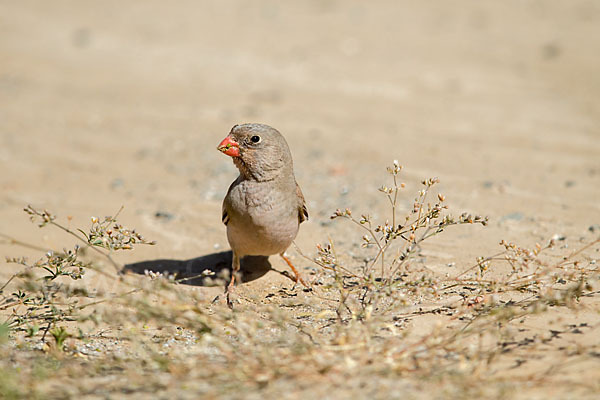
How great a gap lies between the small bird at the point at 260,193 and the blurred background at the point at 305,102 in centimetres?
97

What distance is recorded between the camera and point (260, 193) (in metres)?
4.36

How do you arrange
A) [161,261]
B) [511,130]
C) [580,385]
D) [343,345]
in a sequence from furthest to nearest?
1. [511,130]
2. [161,261]
3. [343,345]
4. [580,385]

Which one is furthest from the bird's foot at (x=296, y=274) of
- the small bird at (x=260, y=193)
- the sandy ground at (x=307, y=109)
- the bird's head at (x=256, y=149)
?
the bird's head at (x=256, y=149)

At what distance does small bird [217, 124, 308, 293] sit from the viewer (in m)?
4.32

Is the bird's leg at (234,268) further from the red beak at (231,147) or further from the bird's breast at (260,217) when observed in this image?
the red beak at (231,147)

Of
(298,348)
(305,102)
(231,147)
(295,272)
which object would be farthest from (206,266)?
(305,102)

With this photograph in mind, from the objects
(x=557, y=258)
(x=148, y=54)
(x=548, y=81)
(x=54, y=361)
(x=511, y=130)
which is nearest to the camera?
(x=54, y=361)

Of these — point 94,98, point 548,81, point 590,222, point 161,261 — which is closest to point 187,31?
point 94,98

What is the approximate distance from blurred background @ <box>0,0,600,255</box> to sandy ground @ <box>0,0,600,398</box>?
0.03 m

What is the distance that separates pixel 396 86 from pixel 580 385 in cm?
716

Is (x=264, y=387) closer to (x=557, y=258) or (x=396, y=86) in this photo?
(x=557, y=258)

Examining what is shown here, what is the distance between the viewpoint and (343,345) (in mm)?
3086

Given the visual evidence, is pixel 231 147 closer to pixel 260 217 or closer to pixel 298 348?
pixel 260 217

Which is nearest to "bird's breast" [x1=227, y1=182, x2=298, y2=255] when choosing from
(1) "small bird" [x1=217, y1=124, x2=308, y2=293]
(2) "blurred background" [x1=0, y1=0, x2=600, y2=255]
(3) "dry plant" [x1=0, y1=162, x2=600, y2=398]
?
(1) "small bird" [x1=217, y1=124, x2=308, y2=293]
